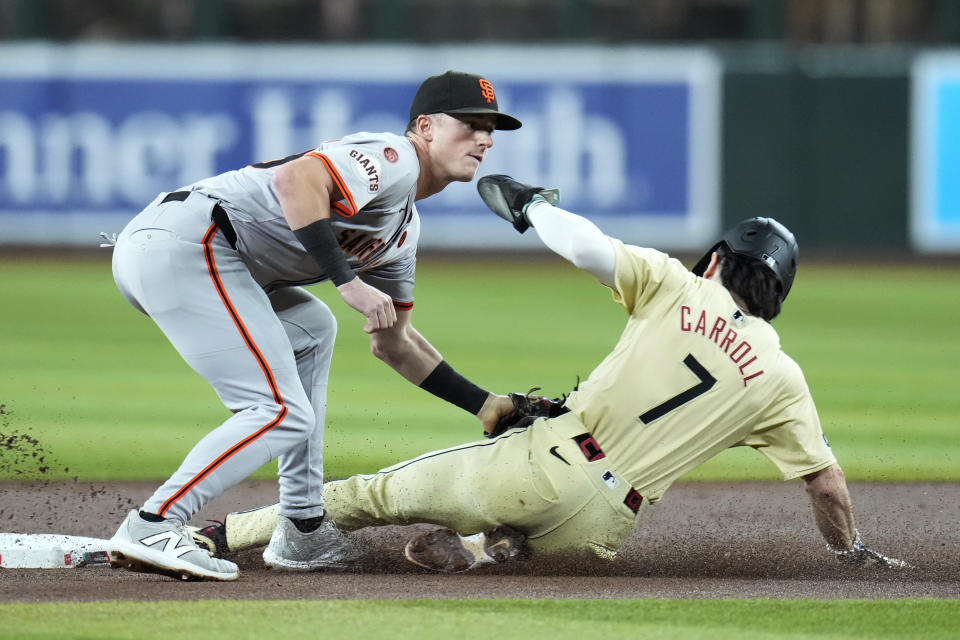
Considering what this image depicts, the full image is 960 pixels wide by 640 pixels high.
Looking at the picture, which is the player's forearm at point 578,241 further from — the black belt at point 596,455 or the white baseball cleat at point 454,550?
the white baseball cleat at point 454,550

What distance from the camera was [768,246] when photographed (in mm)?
4590

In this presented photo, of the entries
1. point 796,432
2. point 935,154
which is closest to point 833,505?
point 796,432

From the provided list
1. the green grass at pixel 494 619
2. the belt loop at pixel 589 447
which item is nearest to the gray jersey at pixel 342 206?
the belt loop at pixel 589 447

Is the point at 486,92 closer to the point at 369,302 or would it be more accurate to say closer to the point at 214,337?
the point at 369,302

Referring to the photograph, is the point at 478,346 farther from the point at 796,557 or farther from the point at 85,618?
the point at 85,618

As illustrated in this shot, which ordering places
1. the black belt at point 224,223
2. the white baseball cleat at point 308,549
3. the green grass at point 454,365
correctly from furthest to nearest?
the green grass at point 454,365, the white baseball cleat at point 308,549, the black belt at point 224,223

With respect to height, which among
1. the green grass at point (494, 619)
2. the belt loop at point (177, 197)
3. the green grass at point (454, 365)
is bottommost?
the green grass at point (454, 365)

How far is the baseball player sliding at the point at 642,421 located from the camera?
4.47 meters

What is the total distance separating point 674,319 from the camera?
448 cm

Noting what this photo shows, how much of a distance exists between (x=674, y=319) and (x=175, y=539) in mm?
1748

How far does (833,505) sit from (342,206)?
1.94 m

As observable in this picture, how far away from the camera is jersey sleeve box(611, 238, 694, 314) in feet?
14.5

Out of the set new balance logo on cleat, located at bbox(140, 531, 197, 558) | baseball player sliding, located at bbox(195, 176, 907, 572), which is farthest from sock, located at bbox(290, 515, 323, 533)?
new balance logo on cleat, located at bbox(140, 531, 197, 558)

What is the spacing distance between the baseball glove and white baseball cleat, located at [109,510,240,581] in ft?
4.05
